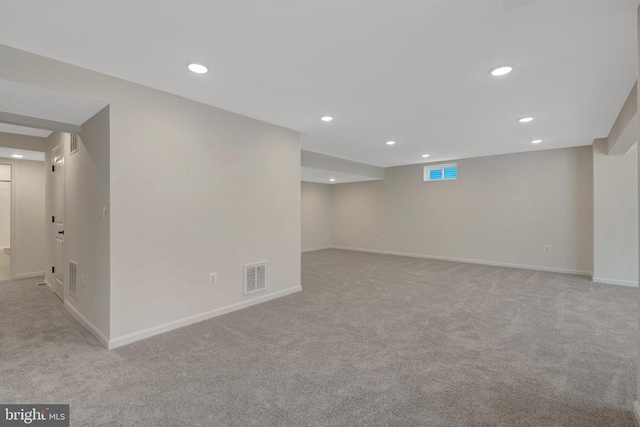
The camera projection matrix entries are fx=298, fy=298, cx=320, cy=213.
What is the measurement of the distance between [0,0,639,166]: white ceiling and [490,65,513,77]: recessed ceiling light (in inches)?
2.6

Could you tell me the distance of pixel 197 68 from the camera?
256cm

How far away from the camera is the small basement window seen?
7.55 m

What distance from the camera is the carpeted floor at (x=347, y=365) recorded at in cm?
190

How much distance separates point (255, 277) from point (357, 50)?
2.94 meters

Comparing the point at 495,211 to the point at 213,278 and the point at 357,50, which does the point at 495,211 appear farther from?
the point at 213,278

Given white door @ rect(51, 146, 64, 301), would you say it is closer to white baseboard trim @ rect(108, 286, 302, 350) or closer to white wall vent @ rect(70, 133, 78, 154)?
white wall vent @ rect(70, 133, 78, 154)

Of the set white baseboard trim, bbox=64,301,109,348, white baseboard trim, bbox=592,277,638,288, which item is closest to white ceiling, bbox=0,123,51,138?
white baseboard trim, bbox=64,301,109,348

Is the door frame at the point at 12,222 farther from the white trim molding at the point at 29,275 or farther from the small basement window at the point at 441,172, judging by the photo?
the small basement window at the point at 441,172

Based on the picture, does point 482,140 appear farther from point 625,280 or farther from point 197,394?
point 197,394

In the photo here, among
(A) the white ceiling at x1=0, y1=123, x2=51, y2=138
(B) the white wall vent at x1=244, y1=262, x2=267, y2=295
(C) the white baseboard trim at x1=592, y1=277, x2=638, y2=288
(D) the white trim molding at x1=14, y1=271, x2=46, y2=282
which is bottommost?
(C) the white baseboard trim at x1=592, y1=277, x2=638, y2=288

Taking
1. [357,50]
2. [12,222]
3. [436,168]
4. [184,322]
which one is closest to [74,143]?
[184,322]

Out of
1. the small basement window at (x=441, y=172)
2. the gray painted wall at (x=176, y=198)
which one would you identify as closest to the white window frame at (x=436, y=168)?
the small basement window at (x=441, y=172)

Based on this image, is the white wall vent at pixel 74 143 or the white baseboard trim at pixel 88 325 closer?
the white baseboard trim at pixel 88 325

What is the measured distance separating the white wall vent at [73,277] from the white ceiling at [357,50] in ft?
7.73
